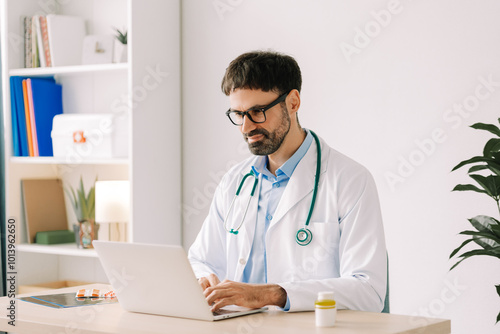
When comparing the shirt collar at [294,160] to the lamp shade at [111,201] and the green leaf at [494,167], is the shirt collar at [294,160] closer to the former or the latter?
the green leaf at [494,167]

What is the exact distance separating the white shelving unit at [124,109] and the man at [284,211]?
1054 mm

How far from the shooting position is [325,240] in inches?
85.1

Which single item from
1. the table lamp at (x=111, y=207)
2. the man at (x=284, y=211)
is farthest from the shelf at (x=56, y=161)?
the man at (x=284, y=211)

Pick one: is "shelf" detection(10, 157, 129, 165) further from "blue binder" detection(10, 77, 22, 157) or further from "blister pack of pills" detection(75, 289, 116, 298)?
"blister pack of pills" detection(75, 289, 116, 298)

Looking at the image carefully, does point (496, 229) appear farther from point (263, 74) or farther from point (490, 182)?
point (263, 74)

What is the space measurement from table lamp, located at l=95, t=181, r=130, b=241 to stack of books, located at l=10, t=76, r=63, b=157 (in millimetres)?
466

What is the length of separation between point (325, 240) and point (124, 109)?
1833 mm

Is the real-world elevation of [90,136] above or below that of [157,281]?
above

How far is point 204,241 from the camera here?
8.11 ft

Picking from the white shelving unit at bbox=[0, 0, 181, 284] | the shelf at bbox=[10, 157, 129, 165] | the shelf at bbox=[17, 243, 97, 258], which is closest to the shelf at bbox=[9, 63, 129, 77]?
the white shelving unit at bbox=[0, 0, 181, 284]

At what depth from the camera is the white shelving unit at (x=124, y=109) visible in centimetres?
343

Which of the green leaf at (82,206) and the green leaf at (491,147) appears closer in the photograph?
the green leaf at (491,147)

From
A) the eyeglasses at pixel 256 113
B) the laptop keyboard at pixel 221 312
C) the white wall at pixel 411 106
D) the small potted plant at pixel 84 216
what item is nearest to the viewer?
the laptop keyboard at pixel 221 312

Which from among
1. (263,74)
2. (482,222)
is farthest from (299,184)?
(482,222)
